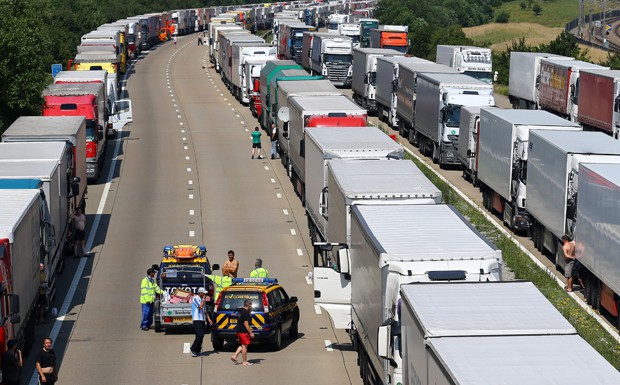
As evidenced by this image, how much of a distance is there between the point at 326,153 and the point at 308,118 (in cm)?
956

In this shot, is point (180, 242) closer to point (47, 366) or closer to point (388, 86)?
point (47, 366)

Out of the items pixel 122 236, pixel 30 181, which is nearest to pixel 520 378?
pixel 30 181

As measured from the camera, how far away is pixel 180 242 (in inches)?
1460

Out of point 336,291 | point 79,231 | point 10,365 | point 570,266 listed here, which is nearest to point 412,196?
point 336,291

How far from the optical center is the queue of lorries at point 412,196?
52.7ft

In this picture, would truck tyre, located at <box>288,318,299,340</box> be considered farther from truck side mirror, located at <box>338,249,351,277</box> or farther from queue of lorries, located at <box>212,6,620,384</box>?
truck side mirror, located at <box>338,249,351,277</box>

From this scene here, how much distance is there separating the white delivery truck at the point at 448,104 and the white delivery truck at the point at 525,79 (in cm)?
1463

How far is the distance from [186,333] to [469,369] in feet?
47.6

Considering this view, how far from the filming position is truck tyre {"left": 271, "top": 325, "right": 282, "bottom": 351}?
84.7 ft

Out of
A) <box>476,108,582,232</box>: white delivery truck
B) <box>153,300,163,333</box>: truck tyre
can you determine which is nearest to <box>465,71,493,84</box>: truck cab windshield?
<box>476,108,582,232</box>: white delivery truck

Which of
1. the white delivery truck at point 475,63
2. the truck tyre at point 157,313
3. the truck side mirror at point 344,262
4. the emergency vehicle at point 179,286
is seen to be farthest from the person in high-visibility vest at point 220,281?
the white delivery truck at point 475,63

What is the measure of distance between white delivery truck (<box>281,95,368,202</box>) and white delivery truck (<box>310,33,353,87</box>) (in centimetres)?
3196

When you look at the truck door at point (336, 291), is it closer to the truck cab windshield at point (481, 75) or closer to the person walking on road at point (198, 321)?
the person walking on road at point (198, 321)

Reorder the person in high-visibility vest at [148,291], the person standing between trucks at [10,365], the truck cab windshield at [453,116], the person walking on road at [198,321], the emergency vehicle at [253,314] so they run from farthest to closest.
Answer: the truck cab windshield at [453,116]
the person in high-visibility vest at [148,291]
the emergency vehicle at [253,314]
the person walking on road at [198,321]
the person standing between trucks at [10,365]
